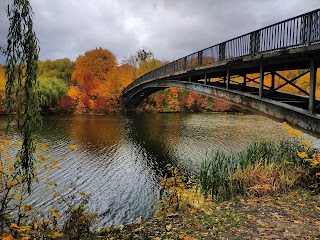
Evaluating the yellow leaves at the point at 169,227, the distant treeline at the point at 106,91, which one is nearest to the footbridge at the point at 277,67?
the yellow leaves at the point at 169,227

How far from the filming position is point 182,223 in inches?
220

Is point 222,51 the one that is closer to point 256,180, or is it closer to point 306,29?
point 306,29

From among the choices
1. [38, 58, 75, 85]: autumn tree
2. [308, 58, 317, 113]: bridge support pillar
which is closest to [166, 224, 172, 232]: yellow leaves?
[308, 58, 317, 113]: bridge support pillar

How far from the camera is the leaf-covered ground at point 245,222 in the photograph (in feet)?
15.6

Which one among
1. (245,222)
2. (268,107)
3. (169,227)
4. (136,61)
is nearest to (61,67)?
(136,61)

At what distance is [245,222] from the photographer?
531cm

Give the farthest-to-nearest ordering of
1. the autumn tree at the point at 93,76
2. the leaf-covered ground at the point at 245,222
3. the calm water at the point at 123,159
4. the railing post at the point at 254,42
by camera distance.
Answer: the autumn tree at the point at 93,76, the railing post at the point at 254,42, the calm water at the point at 123,159, the leaf-covered ground at the point at 245,222

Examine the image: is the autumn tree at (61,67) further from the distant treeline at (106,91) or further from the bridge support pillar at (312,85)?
the bridge support pillar at (312,85)

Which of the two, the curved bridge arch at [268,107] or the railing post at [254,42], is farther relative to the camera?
the railing post at [254,42]

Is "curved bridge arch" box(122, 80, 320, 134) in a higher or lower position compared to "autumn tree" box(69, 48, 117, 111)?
lower

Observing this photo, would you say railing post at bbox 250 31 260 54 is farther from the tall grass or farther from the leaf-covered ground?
the leaf-covered ground

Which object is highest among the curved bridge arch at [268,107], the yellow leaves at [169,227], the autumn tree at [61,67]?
the autumn tree at [61,67]

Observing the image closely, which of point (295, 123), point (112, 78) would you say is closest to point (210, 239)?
point (295, 123)

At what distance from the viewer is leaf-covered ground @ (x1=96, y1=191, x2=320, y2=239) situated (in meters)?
4.76
